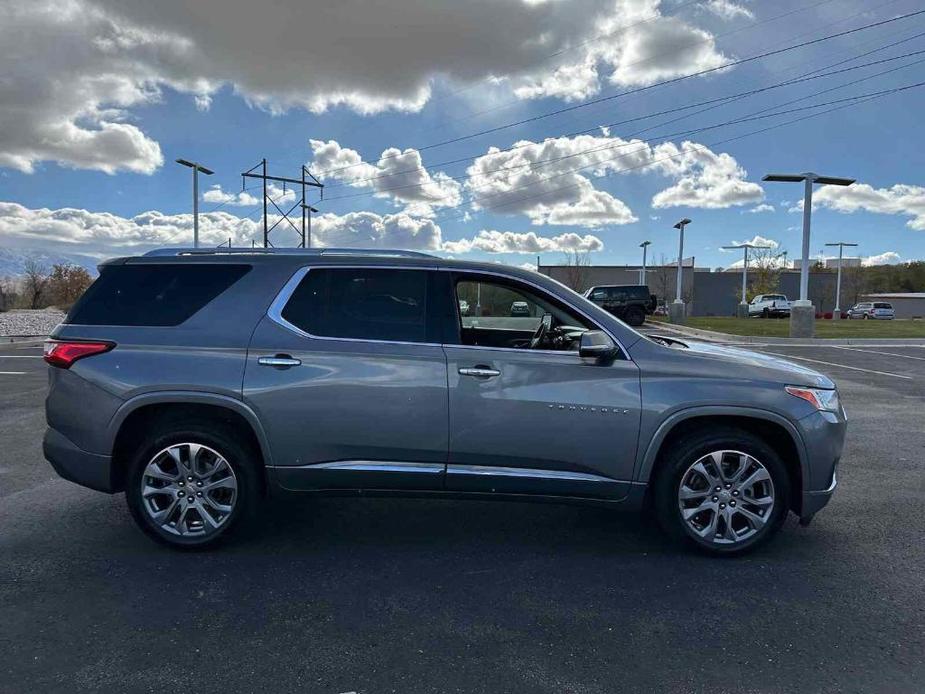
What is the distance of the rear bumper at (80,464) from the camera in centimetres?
378

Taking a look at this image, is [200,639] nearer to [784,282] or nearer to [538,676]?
[538,676]

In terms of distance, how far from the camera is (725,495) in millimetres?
3723

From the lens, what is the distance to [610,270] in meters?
74.5

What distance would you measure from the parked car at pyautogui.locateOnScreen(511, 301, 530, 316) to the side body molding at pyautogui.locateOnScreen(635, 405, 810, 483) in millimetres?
1220

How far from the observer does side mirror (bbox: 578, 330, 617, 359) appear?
11.7ft

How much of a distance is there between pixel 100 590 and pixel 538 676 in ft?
7.86

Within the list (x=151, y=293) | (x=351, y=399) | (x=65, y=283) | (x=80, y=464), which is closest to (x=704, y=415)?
(x=351, y=399)

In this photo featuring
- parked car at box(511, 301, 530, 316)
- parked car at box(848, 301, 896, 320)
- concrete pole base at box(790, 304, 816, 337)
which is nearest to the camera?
parked car at box(511, 301, 530, 316)

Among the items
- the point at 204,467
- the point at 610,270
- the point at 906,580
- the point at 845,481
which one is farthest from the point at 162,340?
the point at 610,270

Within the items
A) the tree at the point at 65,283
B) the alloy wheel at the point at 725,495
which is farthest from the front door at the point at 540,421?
the tree at the point at 65,283

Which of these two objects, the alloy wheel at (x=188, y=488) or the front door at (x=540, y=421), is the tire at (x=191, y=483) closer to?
the alloy wheel at (x=188, y=488)

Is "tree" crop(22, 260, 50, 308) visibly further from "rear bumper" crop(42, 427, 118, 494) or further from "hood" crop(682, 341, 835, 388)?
"hood" crop(682, 341, 835, 388)

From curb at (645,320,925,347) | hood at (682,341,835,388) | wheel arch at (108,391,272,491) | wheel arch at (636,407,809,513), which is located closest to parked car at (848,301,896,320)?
curb at (645,320,925,347)

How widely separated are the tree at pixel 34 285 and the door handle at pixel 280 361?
48.8 metres
